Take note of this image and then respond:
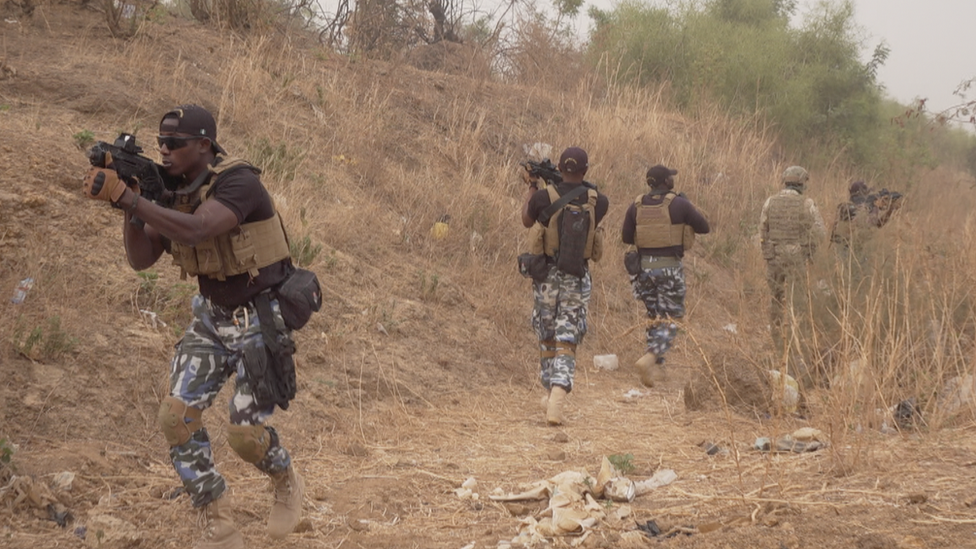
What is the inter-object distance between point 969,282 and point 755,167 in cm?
974

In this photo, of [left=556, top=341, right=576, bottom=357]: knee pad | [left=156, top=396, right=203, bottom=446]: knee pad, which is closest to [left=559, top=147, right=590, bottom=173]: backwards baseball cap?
[left=556, top=341, right=576, bottom=357]: knee pad

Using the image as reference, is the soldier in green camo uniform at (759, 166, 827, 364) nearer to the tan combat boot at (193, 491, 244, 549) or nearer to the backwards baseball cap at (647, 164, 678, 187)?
the backwards baseball cap at (647, 164, 678, 187)

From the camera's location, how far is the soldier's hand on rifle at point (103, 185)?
3.20 m

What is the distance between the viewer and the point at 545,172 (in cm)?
657

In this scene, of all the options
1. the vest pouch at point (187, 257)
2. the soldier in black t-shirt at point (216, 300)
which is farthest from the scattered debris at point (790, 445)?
the vest pouch at point (187, 257)

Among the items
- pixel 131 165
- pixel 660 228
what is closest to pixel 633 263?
pixel 660 228

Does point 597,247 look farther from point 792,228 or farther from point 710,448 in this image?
point 792,228

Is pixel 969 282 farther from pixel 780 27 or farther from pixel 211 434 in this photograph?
pixel 780 27

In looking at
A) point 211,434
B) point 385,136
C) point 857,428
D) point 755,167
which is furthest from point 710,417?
point 755,167

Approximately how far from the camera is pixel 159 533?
162 inches

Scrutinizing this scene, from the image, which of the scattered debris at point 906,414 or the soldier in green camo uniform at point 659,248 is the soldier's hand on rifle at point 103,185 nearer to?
the scattered debris at point 906,414

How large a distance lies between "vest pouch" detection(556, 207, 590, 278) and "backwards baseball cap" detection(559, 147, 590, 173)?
27cm

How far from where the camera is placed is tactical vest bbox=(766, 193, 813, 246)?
8609 mm

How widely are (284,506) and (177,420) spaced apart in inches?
25.8
